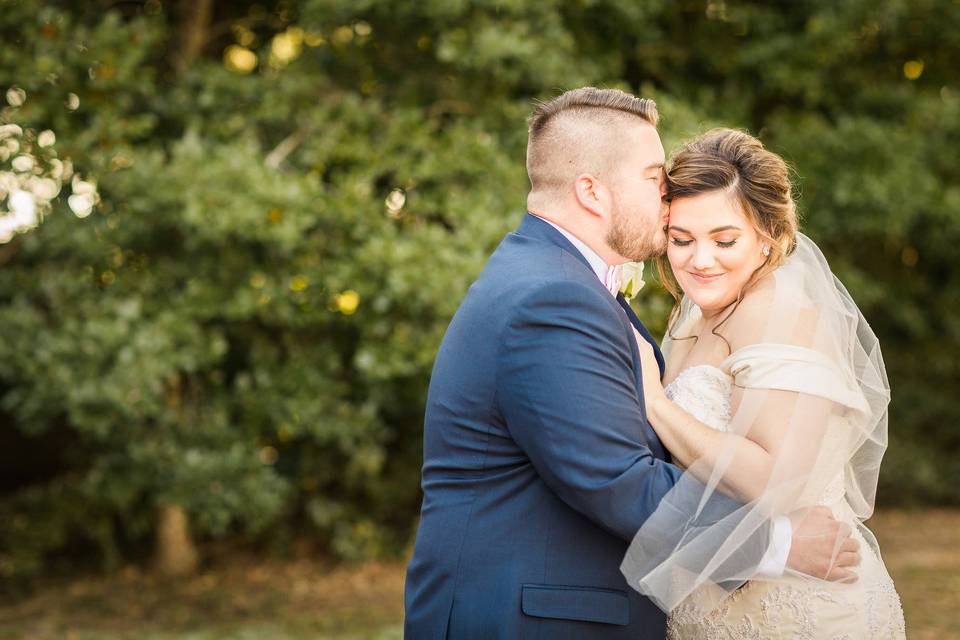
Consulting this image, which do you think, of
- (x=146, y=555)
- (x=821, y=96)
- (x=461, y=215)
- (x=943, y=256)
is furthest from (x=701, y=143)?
(x=943, y=256)

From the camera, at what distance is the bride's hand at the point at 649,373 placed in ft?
8.77

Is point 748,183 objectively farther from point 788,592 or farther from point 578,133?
point 788,592

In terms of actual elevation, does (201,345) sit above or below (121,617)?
above

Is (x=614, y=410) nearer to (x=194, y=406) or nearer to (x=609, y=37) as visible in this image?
(x=194, y=406)

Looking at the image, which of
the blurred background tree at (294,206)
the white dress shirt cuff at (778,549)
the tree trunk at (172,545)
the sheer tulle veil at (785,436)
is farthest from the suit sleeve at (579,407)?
the tree trunk at (172,545)

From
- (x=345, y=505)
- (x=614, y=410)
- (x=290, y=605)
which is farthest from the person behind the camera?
(x=345, y=505)

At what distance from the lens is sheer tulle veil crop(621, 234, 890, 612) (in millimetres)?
2475

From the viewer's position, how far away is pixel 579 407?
2.33m

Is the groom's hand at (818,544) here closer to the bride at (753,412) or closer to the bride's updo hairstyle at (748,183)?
the bride at (753,412)

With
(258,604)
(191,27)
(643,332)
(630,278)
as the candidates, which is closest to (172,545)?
(258,604)

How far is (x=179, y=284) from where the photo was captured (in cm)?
668

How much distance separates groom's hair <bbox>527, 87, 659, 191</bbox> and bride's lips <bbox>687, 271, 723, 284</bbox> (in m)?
0.45

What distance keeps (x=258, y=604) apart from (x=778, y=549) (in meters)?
5.84

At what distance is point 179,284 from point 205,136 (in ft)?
3.67
